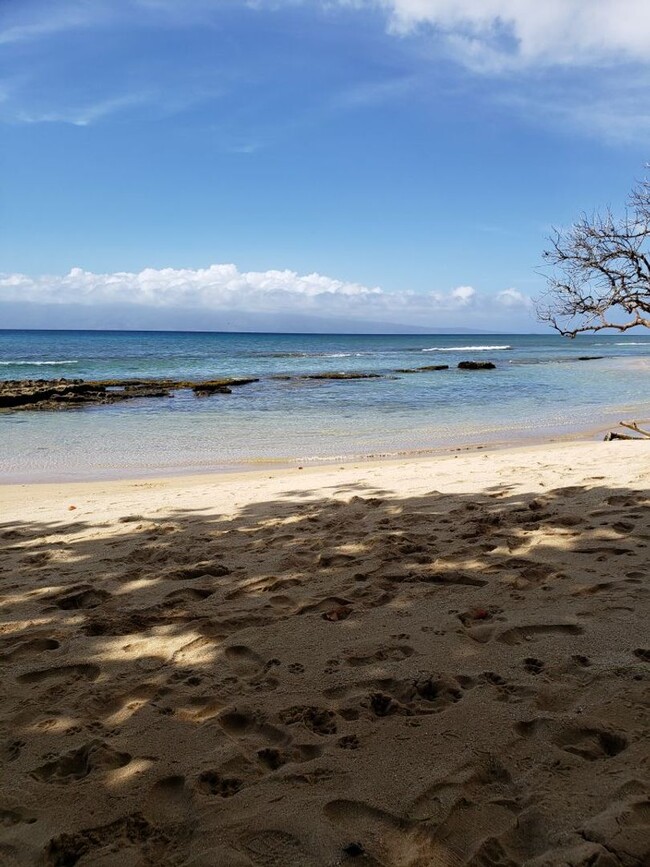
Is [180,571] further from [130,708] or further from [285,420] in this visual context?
[285,420]

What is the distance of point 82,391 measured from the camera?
925 inches

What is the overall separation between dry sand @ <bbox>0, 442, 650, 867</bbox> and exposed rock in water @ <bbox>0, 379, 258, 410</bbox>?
1694cm

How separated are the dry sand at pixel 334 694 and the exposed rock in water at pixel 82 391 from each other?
16942mm

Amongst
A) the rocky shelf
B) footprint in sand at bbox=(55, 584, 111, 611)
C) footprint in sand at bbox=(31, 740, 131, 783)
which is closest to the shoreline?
footprint in sand at bbox=(55, 584, 111, 611)

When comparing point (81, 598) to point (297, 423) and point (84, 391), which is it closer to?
point (297, 423)

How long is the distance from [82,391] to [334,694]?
74.9 ft

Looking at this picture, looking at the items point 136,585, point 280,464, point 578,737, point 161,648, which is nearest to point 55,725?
point 161,648

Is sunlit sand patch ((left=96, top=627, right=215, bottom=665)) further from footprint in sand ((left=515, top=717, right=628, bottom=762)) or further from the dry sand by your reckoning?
footprint in sand ((left=515, top=717, right=628, bottom=762))

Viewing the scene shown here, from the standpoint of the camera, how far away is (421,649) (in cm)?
322

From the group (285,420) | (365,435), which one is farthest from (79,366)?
(365,435)

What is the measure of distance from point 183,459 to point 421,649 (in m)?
9.25

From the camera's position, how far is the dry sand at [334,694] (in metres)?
2.04

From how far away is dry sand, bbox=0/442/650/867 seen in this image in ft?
6.68

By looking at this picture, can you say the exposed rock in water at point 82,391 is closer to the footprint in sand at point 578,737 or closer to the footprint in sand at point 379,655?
the footprint in sand at point 379,655
